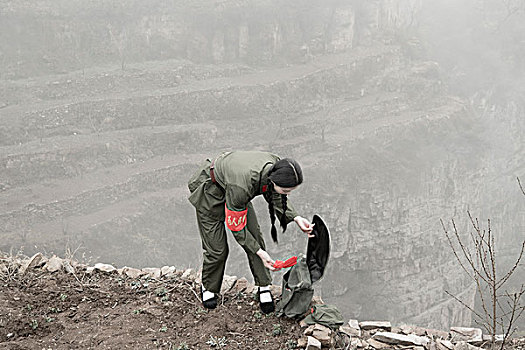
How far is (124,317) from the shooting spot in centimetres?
372

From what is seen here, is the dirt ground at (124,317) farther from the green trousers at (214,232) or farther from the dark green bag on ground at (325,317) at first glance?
the green trousers at (214,232)

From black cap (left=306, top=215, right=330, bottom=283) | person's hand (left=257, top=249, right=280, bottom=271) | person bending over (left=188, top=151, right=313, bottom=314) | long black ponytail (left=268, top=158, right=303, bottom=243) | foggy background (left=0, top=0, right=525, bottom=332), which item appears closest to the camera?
long black ponytail (left=268, top=158, right=303, bottom=243)

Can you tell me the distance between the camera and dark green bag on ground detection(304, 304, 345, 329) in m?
3.43

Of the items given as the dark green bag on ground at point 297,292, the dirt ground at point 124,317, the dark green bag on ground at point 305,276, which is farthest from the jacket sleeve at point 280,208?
the dirt ground at point 124,317

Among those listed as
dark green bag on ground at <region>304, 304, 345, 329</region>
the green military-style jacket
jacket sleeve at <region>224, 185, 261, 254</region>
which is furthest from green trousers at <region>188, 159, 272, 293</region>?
dark green bag on ground at <region>304, 304, 345, 329</region>

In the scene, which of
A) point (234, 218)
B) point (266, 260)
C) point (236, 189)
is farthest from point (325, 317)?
point (236, 189)

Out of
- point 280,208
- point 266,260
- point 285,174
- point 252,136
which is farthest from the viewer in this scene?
point 252,136

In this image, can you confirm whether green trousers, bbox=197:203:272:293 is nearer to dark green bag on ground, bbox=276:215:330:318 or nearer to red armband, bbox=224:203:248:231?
dark green bag on ground, bbox=276:215:330:318

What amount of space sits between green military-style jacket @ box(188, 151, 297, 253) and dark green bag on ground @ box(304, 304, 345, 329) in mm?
604

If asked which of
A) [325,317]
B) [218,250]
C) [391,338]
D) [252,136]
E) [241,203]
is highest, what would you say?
[241,203]

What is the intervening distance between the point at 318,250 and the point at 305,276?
0.21 meters

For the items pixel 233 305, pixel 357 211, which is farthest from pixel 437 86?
pixel 233 305

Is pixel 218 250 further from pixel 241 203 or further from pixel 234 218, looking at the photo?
pixel 241 203

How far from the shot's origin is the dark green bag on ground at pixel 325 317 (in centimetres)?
343
